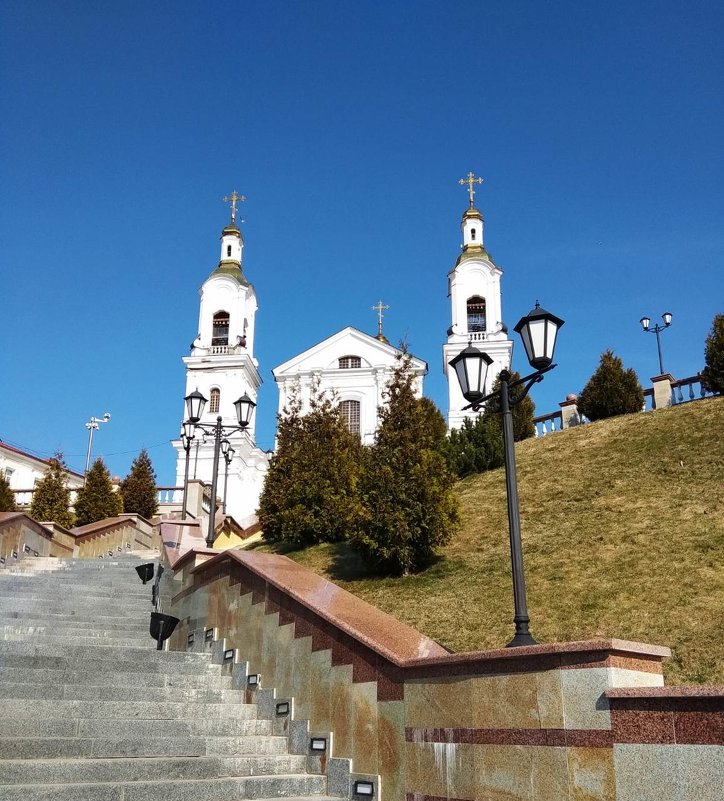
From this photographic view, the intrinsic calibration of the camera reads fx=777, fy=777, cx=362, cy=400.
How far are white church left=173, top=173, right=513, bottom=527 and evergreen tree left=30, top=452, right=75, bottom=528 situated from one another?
14.6 metres

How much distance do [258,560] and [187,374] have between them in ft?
138

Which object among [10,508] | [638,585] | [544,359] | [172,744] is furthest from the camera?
[10,508]

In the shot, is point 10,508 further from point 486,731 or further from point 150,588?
point 486,731

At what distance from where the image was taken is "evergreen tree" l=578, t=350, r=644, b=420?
28.4 metres

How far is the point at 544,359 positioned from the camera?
779 centimetres

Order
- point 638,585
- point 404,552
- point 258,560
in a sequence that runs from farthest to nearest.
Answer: point 404,552 → point 638,585 → point 258,560

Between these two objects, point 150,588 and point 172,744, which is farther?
point 150,588

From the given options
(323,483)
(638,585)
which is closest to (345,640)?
(638,585)

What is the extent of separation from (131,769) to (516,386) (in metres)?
5.46

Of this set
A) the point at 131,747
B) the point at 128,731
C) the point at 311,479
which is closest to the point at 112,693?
the point at 128,731

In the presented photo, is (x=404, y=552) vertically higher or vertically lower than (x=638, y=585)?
higher

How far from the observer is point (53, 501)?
29.1m

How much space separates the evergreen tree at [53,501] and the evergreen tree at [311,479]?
9.27 metres

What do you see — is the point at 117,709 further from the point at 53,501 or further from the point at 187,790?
the point at 53,501
